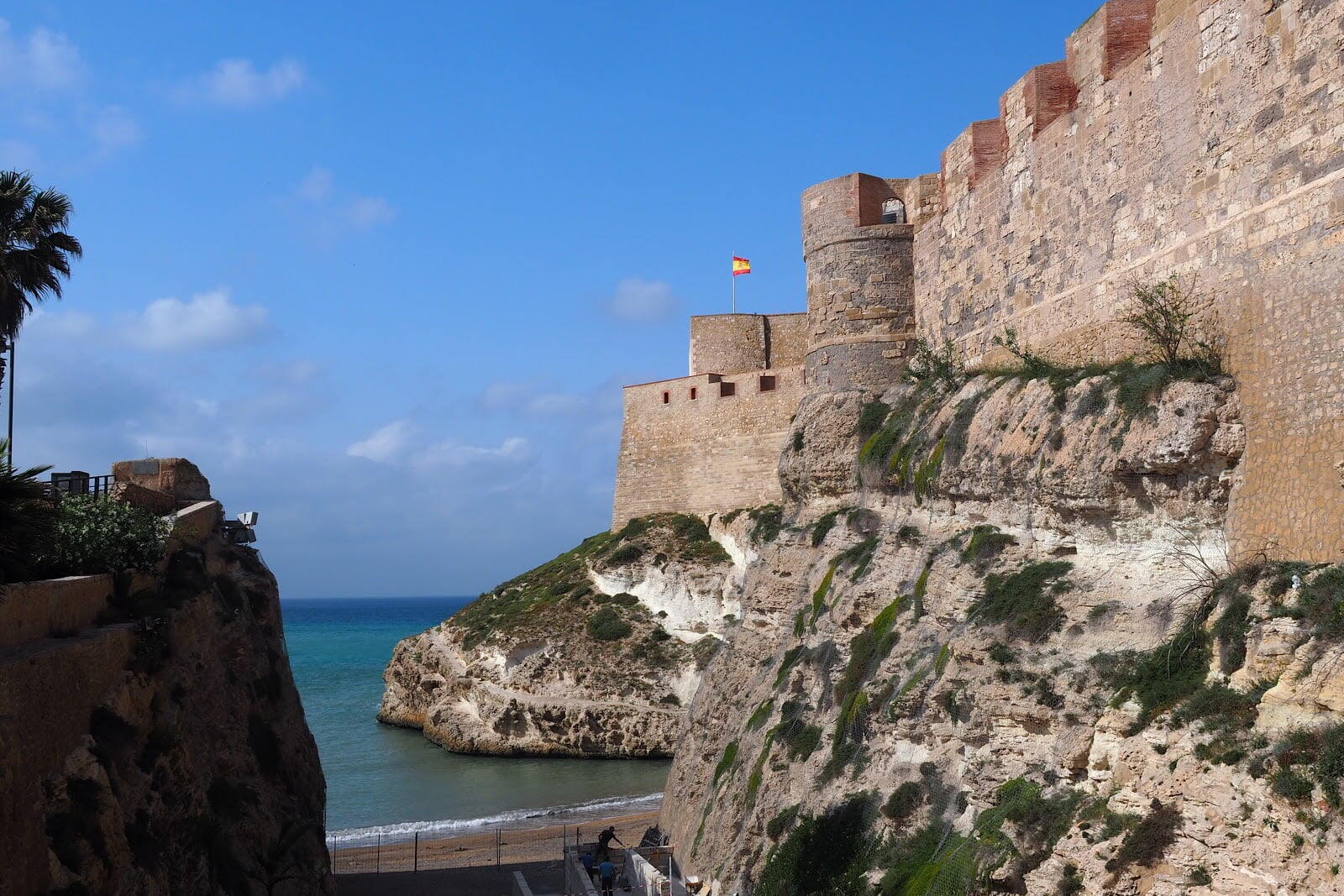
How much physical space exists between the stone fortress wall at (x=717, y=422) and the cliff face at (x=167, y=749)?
19764 mm

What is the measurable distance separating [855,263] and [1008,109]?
4.52 meters

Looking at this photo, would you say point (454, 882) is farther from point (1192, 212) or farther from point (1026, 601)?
point (1192, 212)

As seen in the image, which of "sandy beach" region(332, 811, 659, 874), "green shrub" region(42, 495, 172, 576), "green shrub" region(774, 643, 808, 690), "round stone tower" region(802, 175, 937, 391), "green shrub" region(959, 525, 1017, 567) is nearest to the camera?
"green shrub" region(42, 495, 172, 576)

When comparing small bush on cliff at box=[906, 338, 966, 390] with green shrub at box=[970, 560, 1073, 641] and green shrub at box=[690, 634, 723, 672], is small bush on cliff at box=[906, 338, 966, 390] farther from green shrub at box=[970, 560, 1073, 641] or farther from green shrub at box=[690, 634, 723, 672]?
green shrub at box=[690, 634, 723, 672]

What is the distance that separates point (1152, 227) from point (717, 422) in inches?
1042

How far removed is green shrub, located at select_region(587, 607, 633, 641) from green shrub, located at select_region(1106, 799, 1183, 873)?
102 feet

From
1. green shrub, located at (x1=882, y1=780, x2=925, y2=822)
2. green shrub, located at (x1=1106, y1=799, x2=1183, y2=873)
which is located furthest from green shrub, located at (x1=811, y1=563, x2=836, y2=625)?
green shrub, located at (x1=1106, y1=799, x2=1183, y2=873)

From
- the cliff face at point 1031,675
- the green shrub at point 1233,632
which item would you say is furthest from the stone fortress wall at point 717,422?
the green shrub at point 1233,632

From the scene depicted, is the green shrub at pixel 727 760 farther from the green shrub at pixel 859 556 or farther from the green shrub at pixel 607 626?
the green shrub at pixel 607 626

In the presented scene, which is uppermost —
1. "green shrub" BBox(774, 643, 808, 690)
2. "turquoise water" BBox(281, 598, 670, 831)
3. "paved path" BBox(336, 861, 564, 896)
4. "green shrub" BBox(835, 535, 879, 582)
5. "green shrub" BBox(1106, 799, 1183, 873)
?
"green shrub" BBox(835, 535, 879, 582)

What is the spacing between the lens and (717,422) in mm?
40125

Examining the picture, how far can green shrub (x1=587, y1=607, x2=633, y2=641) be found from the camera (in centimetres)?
4069

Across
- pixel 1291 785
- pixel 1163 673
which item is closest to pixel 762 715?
pixel 1163 673

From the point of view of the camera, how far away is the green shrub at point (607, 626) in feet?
133
